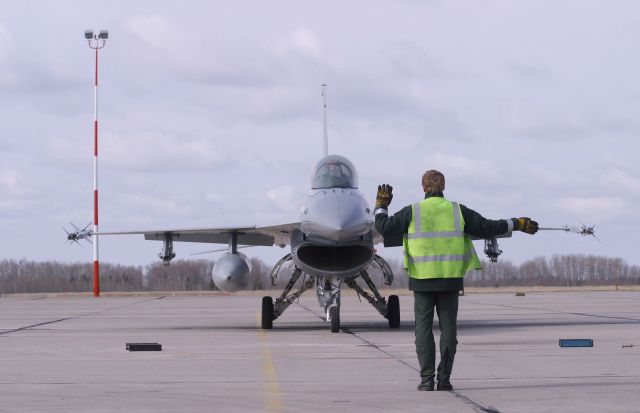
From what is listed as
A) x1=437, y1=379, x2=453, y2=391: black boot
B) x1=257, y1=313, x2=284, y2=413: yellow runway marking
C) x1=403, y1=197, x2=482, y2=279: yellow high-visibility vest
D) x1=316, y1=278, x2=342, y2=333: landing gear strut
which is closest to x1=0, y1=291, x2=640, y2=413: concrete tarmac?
x1=257, y1=313, x2=284, y2=413: yellow runway marking

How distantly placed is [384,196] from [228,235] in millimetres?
15524

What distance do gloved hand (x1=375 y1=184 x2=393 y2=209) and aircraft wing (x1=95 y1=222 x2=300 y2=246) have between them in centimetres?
1063

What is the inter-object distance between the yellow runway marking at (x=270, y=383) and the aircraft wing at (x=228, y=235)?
6789 mm

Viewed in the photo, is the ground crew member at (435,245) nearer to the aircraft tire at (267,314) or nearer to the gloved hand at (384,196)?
the gloved hand at (384,196)

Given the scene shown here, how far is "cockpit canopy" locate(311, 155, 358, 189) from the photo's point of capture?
1928 centimetres

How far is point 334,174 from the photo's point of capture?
63.3 ft

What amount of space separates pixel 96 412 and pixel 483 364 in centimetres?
524

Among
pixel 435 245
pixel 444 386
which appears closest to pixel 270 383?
pixel 444 386

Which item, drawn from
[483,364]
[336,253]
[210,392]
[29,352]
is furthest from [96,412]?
[336,253]

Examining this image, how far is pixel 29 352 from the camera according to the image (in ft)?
48.4

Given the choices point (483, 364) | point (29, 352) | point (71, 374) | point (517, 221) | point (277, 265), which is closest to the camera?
point (517, 221)

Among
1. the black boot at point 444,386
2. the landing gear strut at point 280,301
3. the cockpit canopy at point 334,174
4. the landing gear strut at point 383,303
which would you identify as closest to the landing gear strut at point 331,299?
the landing gear strut at point 280,301

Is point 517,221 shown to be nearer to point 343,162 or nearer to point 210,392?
point 210,392

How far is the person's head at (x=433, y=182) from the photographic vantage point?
10.5m
